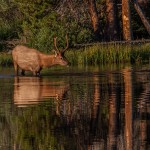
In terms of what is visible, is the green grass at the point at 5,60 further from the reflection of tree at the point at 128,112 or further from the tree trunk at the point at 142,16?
the reflection of tree at the point at 128,112

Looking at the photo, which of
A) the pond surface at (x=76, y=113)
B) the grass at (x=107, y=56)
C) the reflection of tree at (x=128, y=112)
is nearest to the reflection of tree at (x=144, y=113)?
the pond surface at (x=76, y=113)

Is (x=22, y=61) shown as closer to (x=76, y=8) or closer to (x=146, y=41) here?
(x=146, y=41)

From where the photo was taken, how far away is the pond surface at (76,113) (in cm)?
1163

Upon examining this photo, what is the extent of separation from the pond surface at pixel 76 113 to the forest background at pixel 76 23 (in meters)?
14.3

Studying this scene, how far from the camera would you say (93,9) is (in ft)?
132

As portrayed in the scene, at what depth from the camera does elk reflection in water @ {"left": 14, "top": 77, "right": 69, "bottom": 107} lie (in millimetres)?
17817

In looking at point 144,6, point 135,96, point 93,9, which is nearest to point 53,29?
point 93,9

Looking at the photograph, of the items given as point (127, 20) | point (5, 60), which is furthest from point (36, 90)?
point (127, 20)

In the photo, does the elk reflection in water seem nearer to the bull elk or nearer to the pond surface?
the pond surface

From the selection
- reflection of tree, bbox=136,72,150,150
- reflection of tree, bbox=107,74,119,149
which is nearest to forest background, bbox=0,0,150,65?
reflection of tree, bbox=136,72,150,150

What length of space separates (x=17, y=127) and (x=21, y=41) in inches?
1109

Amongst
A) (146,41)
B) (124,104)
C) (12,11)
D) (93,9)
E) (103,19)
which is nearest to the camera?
(124,104)

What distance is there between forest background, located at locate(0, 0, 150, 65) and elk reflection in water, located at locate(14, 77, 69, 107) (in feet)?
44.8

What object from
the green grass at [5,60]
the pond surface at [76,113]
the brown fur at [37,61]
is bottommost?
the pond surface at [76,113]
